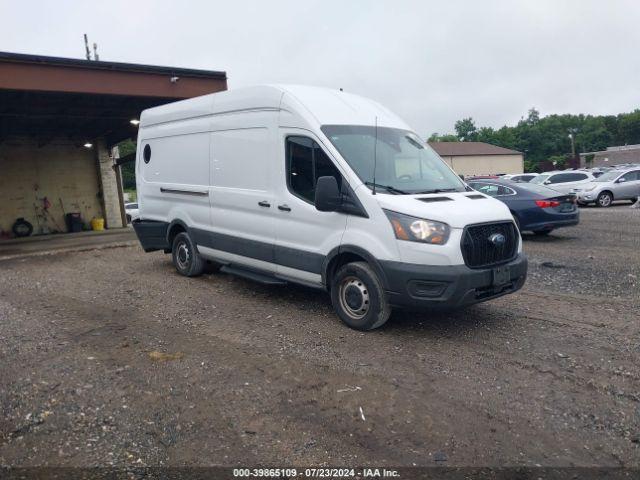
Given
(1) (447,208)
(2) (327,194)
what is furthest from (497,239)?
(2) (327,194)

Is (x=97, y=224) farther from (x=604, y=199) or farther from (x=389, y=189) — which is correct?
(x=604, y=199)

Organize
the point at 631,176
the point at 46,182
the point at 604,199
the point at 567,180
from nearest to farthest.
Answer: the point at 604,199
the point at 631,176
the point at 46,182
the point at 567,180

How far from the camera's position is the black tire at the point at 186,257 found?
7984 mm

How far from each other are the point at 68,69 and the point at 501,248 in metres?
11.4

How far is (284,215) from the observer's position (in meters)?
6.12

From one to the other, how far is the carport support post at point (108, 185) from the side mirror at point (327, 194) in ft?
64.1

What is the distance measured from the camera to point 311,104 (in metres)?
5.99

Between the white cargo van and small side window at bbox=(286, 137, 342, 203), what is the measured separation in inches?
0.5

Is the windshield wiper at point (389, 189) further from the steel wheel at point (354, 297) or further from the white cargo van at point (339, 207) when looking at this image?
the steel wheel at point (354, 297)

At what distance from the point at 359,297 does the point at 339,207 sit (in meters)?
1.00

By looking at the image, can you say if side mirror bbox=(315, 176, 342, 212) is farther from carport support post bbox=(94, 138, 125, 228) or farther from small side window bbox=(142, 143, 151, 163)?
carport support post bbox=(94, 138, 125, 228)

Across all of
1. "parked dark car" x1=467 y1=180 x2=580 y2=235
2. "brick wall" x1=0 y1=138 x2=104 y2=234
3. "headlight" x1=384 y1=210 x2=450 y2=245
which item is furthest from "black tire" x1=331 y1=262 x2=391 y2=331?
"brick wall" x1=0 y1=138 x2=104 y2=234

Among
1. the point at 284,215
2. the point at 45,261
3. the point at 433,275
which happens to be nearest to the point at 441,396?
the point at 433,275

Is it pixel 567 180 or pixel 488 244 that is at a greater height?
pixel 488 244
